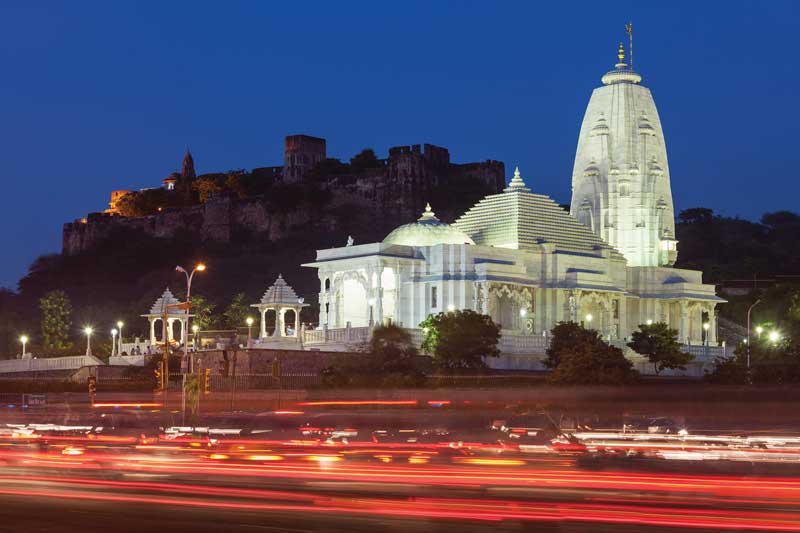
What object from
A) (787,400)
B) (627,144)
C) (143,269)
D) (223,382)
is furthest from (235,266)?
(787,400)

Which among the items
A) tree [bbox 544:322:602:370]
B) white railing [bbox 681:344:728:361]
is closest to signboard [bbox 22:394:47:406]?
tree [bbox 544:322:602:370]

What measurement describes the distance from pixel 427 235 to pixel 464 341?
16.1 m

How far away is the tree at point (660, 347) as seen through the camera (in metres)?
85.6

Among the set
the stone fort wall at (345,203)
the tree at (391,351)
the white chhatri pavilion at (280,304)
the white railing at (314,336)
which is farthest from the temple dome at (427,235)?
the stone fort wall at (345,203)

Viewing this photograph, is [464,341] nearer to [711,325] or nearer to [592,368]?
[592,368]

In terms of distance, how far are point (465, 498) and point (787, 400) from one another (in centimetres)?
2063

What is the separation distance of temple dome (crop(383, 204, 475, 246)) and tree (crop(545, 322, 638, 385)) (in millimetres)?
15902

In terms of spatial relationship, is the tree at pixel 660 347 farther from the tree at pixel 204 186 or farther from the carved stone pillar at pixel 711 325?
the tree at pixel 204 186

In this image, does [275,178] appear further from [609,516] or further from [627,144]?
[609,516]

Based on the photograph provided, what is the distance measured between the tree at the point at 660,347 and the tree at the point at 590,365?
7910 mm

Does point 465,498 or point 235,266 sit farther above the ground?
point 235,266

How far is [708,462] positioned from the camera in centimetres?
4022

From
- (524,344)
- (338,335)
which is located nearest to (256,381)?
(338,335)

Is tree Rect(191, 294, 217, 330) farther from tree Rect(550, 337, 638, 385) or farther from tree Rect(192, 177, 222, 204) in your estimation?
tree Rect(192, 177, 222, 204)
